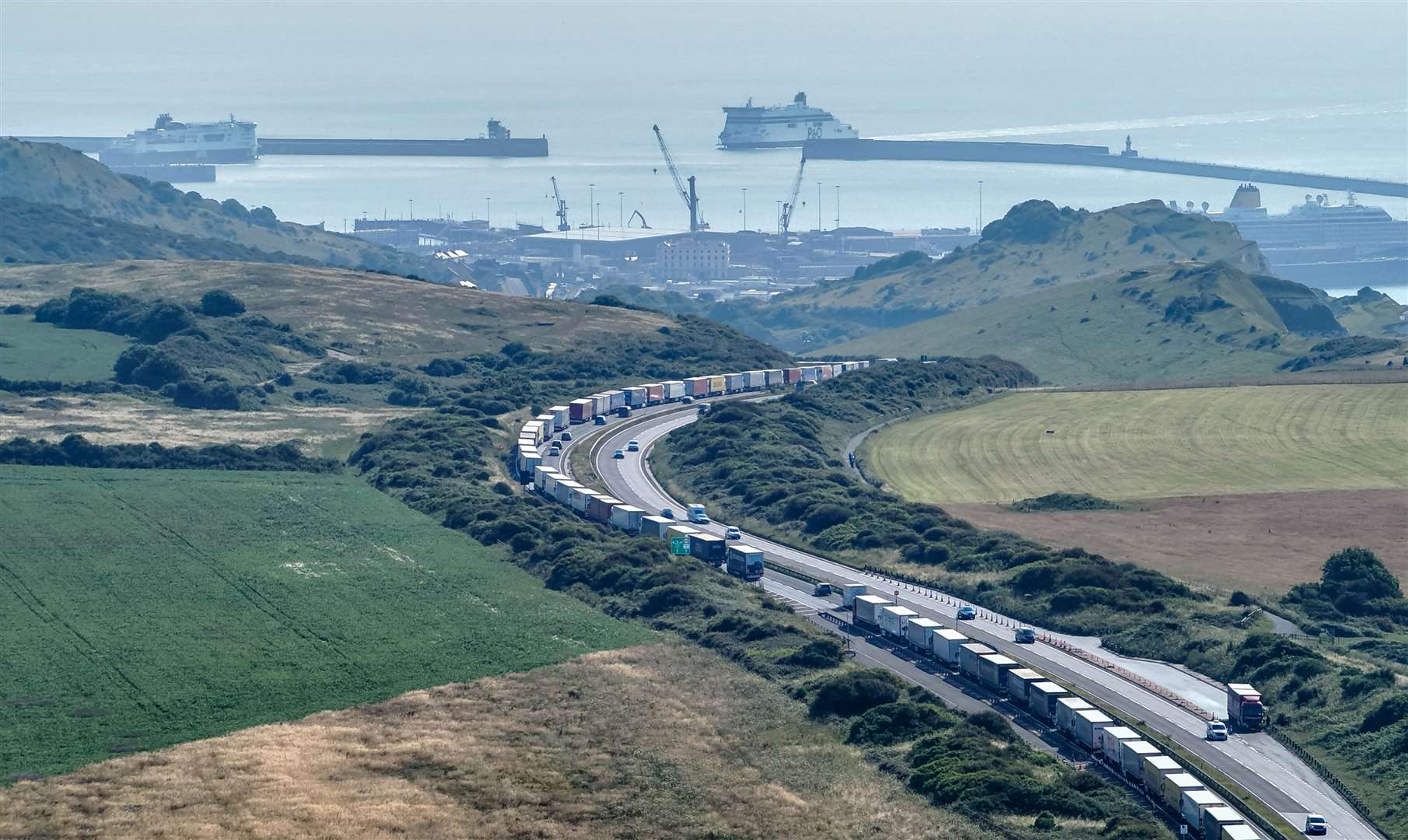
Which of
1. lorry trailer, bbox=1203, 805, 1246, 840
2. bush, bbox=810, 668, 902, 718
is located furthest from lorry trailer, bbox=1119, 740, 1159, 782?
bush, bbox=810, 668, 902, 718

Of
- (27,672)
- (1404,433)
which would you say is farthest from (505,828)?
(1404,433)

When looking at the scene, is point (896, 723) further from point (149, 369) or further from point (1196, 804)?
point (149, 369)

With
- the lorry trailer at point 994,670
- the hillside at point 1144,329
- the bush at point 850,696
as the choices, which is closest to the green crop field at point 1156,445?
the hillside at point 1144,329

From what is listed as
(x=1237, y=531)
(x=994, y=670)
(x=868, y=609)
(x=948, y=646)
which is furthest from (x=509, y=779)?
(x=1237, y=531)

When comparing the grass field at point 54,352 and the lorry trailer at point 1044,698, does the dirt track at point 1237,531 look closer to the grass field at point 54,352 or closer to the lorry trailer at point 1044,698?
the lorry trailer at point 1044,698

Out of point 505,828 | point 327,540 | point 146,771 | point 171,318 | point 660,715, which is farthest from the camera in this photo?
point 171,318

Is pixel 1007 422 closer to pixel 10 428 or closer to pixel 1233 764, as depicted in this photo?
pixel 10 428

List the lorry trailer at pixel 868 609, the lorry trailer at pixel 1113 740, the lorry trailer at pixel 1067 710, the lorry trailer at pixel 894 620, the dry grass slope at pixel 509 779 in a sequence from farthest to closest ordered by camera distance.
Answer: the lorry trailer at pixel 868 609
the lorry trailer at pixel 894 620
the lorry trailer at pixel 1067 710
the lorry trailer at pixel 1113 740
the dry grass slope at pixel 509 779
